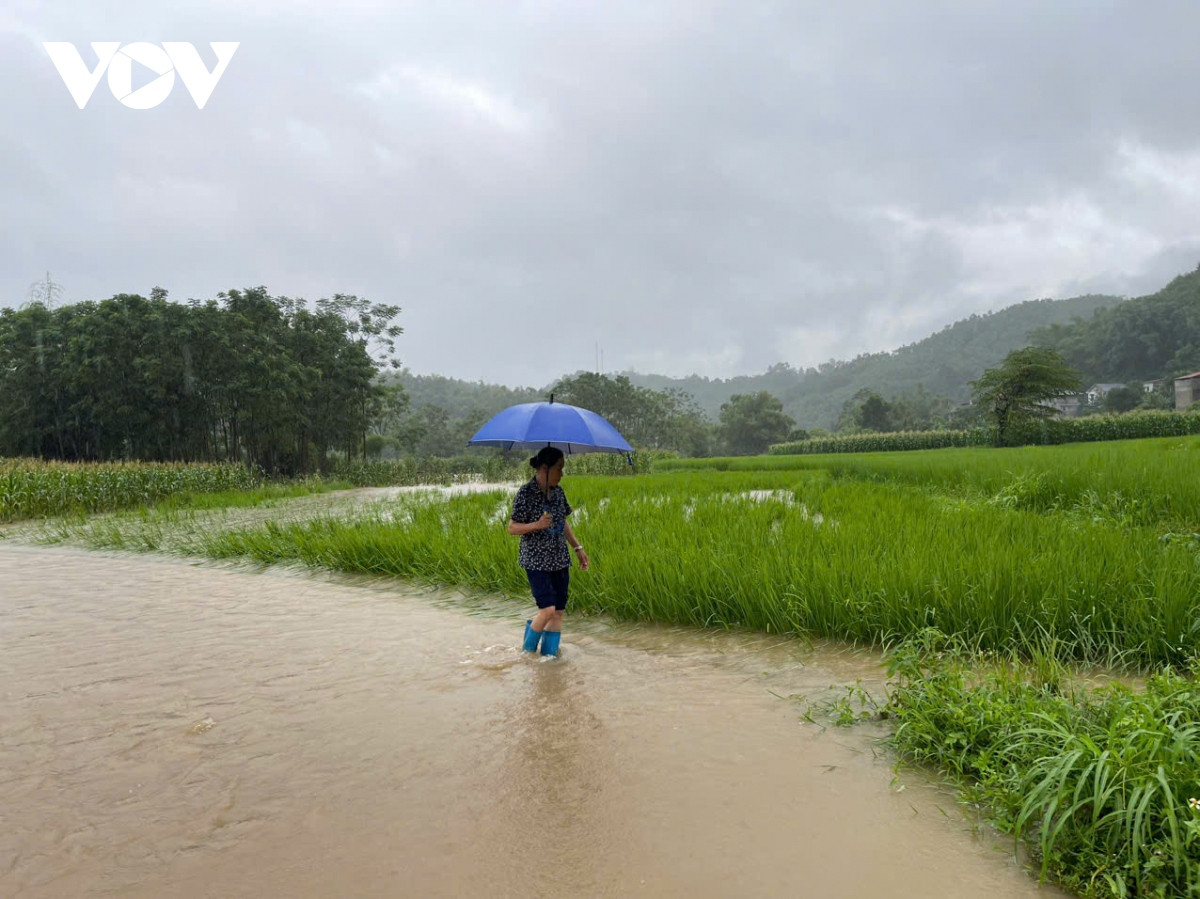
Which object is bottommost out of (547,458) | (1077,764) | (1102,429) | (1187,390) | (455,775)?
(455,775)

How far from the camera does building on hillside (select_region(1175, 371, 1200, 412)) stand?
53.9 metres

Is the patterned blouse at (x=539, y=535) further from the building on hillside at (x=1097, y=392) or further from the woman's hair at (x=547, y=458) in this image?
the building on hillside at (x=1097, y=392)

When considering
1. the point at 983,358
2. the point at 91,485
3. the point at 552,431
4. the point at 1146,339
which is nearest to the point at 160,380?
the point at 91,485

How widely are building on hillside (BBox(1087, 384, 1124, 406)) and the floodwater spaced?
73051 millimetres

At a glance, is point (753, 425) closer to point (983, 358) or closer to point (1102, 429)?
point (1102, 429)

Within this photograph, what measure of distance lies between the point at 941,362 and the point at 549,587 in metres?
112

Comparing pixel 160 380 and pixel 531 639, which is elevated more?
pixel 160 380

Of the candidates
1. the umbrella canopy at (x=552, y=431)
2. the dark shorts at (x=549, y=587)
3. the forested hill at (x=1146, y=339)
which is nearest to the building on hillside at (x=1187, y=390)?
the forested hill at (x=1146, y=339)

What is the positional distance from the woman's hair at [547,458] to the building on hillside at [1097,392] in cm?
7279

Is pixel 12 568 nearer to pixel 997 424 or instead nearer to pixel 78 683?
pixel 78 683

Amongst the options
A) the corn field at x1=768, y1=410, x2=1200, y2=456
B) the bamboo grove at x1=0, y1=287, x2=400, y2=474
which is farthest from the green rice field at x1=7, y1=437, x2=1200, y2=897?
the corn field at x1=768, y1=410, x2=1200, y2=456

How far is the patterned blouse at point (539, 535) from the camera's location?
4125 mm

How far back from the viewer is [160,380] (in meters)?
24.8

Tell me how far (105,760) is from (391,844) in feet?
5.20
